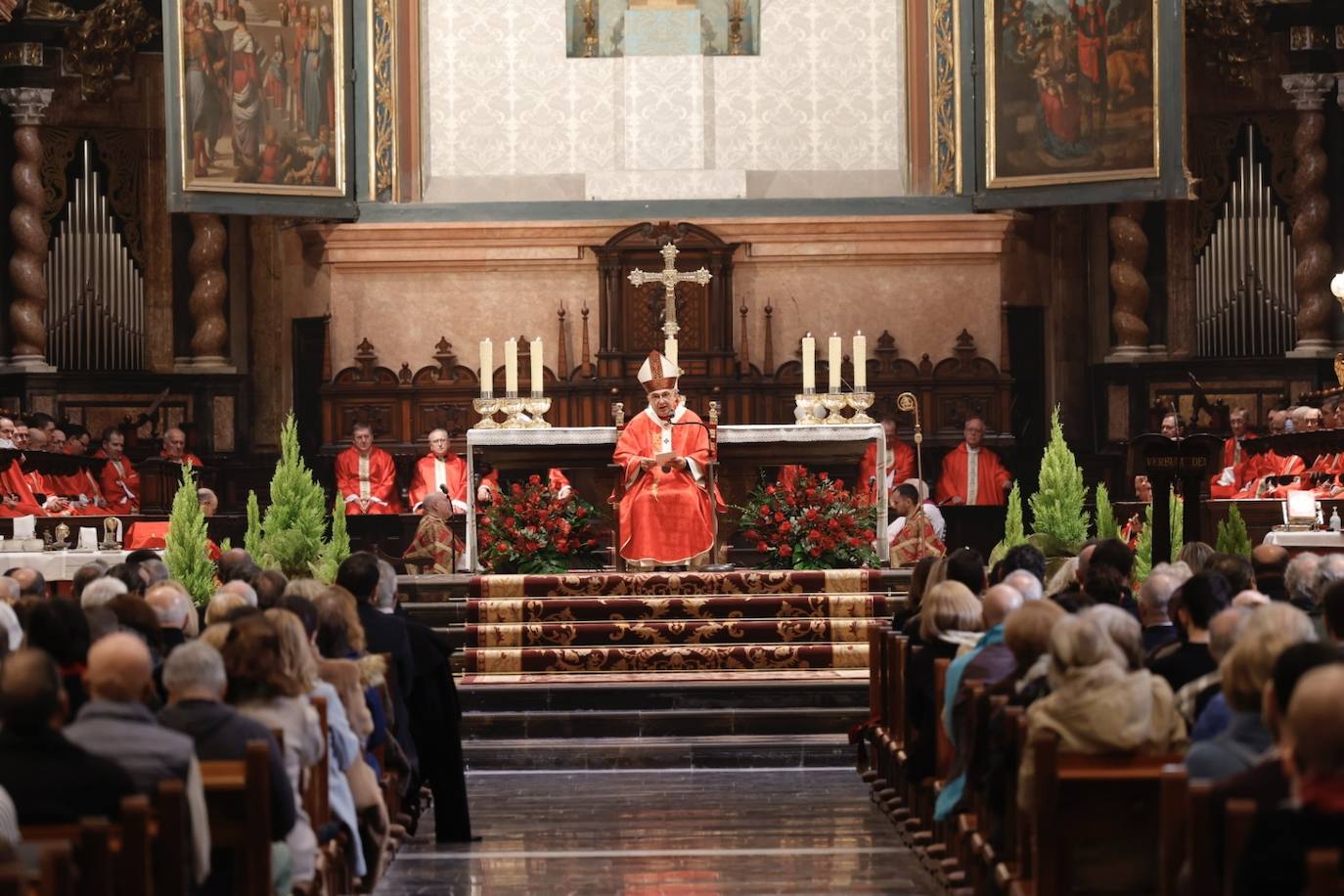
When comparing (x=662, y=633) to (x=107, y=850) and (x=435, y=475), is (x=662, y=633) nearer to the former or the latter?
(x=435, y=475)

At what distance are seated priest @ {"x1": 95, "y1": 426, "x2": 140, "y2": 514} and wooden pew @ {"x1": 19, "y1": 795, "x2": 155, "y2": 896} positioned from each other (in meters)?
13.1

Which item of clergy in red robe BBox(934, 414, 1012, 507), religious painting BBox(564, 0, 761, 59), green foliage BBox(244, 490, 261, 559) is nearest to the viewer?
green foliage BBox(244, 490, 261, 559)

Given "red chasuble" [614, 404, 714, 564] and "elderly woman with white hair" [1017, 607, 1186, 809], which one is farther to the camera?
"red chasuble" [614, 404, 714, 564]

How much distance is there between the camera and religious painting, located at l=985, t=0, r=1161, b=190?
1838 cm

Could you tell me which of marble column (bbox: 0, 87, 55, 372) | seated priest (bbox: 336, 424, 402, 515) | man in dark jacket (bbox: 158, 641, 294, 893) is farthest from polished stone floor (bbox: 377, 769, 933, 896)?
marble column (bbox: 0, 87, 55, 372)

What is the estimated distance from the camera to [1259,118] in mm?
20938

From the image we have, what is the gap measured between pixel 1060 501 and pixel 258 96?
24.6 ft

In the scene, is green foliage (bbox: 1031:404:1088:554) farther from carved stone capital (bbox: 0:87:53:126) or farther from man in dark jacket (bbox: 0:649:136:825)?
man in dark jacket (bbox: 0:649:136:825)

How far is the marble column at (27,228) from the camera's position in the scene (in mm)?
20125

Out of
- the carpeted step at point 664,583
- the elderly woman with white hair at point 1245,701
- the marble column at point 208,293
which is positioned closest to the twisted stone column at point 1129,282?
the carpeted step at point 664,583

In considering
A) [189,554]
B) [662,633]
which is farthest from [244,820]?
[189,554]

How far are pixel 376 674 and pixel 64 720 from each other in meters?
1.91

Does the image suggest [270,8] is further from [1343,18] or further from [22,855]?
[22,855]

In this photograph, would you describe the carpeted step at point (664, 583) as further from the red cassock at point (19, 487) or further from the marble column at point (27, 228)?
the marble column at point (27, 228)
